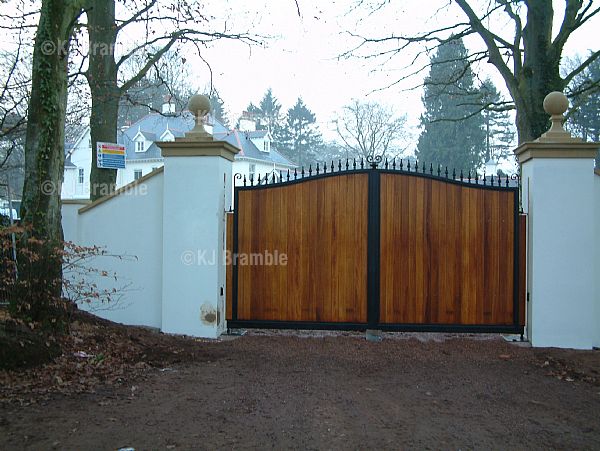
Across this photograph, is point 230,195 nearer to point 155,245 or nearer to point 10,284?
point 155,245

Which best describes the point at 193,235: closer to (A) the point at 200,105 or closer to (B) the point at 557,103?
(A) the point at 200,105

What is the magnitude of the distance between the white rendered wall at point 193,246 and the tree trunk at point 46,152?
1488 mm

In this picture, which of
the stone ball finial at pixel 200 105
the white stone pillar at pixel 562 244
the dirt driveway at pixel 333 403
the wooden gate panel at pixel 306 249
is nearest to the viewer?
the dirt driveway at pixel 333 403

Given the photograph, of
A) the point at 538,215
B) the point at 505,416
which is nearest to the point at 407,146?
the point at 538,215

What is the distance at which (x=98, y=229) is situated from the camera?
24.3 feet

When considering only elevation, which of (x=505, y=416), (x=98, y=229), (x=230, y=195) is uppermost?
(x=230, y=195)

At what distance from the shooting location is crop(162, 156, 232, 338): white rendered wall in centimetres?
693

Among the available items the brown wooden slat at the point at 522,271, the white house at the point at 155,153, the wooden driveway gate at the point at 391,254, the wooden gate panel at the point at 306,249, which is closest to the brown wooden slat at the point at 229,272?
the wooden gate panel at the point at 306,249

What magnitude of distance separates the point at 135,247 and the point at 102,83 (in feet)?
17.0

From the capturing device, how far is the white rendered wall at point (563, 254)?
258 inches

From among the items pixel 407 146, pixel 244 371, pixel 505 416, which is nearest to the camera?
pixel 505 416

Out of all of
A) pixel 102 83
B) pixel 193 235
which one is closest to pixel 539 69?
pixel 193 235

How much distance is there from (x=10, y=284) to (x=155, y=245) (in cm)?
192

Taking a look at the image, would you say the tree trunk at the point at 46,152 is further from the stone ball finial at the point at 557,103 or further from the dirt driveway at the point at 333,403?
the stone ball finial at the point at 557,103
